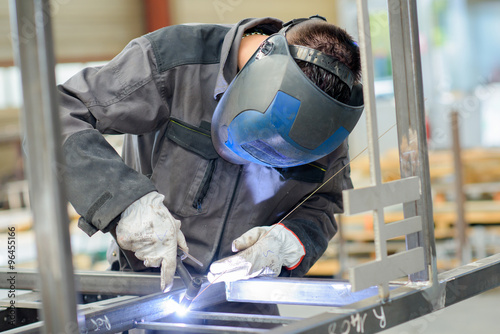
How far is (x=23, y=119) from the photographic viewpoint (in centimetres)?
67

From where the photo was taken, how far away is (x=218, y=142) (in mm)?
1521

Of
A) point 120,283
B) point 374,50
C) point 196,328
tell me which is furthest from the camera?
point 374,50

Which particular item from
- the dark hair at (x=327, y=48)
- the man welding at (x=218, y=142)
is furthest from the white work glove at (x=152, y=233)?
the dark hair at (x=327, y=48)

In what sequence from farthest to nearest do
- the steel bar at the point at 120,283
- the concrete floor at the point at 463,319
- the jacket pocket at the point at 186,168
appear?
the concrete floor at the point at 463,319 < the jacket pocket at the point at 186,168 < the steel bar at the point at 120,283

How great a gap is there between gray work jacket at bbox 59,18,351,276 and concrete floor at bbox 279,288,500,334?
83.6 inches

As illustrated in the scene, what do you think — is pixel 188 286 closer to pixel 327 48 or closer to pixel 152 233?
pixel 152 233

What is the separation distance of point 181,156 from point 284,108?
1.45ft

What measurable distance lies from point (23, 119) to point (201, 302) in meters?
0.85

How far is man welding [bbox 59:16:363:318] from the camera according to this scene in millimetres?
1323

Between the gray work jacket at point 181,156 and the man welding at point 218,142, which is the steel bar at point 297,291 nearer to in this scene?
the man welding at point 218,142

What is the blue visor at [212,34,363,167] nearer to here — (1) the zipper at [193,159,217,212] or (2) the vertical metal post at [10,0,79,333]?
(1) the zipper at [193,159,217,212]

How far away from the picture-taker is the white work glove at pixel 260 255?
1509 mm

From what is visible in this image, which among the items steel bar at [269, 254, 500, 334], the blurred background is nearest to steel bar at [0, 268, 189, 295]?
steel bar at [269, 254, 500, 334]

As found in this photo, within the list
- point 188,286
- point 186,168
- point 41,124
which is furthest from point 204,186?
point 41,124
